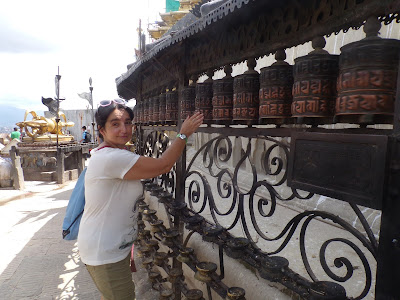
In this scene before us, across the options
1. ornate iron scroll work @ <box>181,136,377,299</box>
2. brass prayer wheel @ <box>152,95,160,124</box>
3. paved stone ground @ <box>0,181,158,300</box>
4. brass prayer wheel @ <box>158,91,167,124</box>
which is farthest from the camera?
brass prayer wheel @ <box>152,95,160,124</box>

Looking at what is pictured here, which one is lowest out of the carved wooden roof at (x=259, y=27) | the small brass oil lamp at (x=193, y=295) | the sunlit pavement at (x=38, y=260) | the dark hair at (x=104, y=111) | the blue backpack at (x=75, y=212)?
the sunlit pavement at (x=38, y=260)

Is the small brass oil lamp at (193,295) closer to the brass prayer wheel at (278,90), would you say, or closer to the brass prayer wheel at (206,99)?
the brass prayer wheel at (206,99)

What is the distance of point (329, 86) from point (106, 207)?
1689 mm

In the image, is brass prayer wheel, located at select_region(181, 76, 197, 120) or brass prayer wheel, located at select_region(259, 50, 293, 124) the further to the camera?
brass prayer wheel, located at select_region(181, 76, 197, 120)

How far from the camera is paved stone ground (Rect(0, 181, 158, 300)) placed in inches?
139

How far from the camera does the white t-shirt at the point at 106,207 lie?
183cm

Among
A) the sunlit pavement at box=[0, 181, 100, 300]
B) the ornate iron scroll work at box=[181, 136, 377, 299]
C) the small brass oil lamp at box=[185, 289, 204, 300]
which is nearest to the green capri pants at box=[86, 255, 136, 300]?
the small brass oil lamp at box=[185, 289, 204, 300]

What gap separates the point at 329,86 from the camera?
4.88 feet

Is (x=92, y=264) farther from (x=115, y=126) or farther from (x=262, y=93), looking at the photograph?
(x=262, y=93)

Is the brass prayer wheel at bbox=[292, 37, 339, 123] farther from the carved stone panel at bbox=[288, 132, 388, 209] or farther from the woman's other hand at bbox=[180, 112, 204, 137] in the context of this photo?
the woman's other hand at bbox=[180, 112, 204, 137]

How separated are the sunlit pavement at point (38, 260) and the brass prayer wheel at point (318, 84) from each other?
356 centimetres

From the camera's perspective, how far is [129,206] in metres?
2.05

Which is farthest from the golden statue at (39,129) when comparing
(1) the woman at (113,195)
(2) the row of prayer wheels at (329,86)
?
(2) the row of prayer wheels at (329,86)

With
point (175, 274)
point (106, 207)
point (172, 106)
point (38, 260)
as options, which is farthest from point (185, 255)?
point (38, 260)
